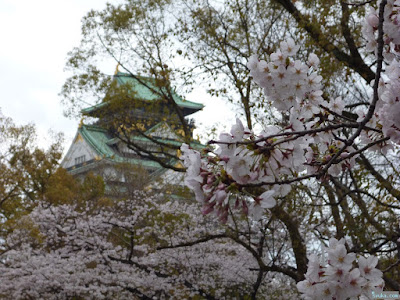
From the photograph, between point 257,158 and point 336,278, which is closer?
point 257,158

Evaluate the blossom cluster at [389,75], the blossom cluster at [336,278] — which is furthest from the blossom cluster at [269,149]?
the blossom cluster at [336,278]

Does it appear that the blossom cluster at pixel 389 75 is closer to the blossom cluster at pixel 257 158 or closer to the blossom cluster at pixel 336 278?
the blossom cluster at pixel 257 158

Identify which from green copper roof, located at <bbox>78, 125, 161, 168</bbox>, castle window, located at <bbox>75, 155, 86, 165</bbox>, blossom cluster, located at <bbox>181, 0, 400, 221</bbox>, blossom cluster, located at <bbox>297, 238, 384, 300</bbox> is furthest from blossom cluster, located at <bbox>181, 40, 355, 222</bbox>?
castle window, located at <bbox>75, 155, 86, 165</bbox>

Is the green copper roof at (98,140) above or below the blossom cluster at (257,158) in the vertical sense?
above

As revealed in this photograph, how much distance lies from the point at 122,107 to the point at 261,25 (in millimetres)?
3115

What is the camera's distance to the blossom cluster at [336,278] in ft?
5.79

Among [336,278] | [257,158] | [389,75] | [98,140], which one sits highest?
[98,140]

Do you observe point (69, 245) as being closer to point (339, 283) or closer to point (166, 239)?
point (166, 239)

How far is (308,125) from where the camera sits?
207 centimetres

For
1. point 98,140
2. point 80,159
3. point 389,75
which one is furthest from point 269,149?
point 80,159

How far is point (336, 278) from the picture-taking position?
5.82 feet

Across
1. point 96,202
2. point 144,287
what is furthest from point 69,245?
point 96,202

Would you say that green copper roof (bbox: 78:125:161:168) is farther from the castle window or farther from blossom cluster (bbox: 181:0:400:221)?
blossom cluster (bbox: 181:0:400:221)

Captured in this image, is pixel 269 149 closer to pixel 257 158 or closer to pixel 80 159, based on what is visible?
pixel 257 158
